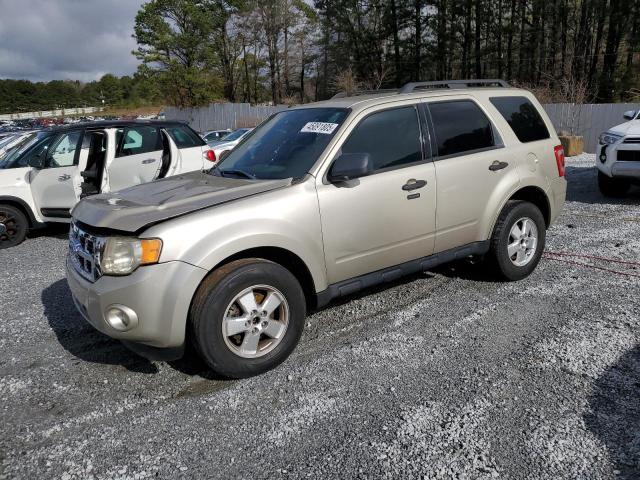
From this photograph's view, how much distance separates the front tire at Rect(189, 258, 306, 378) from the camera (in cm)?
305

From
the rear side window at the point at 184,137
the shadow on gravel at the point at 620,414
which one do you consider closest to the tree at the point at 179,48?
the rear side window at the point at 184,137

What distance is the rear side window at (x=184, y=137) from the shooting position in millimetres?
8391

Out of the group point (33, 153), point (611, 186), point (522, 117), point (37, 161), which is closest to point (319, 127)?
point (522, 117)

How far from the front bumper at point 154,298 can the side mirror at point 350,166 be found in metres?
1.14

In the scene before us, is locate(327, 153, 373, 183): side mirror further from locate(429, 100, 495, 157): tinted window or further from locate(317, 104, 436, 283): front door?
locate(429, 100, 495, 157): tinted window

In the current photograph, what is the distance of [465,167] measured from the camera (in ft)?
13.9

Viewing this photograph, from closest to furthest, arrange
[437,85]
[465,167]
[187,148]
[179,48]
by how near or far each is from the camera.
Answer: [465,167] → [437,85] → [187,148] → [179,48]

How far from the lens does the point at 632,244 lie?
6.02m

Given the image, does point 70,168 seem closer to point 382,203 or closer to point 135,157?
point 135,157

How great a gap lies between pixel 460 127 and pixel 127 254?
292 centimetres

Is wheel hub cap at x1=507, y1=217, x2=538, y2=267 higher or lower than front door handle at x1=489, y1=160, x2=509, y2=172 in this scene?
lower

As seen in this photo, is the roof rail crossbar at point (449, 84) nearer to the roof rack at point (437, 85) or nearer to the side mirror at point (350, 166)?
the roof rack at point (437, 85)

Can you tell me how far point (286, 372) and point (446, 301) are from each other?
1.77 metres

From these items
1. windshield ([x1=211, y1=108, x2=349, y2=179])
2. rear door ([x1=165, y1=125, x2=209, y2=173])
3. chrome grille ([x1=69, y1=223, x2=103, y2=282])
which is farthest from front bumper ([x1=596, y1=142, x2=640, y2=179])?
chrome grille ([x1=69, y1=223, x2=103, y2=282])
